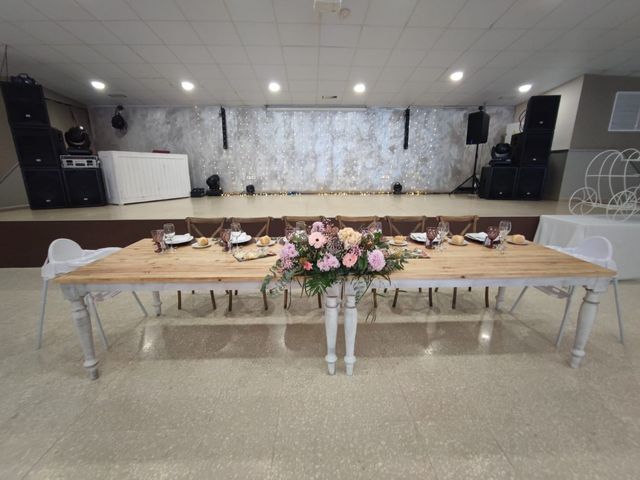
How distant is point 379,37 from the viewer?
3.82 meters

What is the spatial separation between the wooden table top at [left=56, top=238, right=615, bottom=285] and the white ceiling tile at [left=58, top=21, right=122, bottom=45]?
12.6 ft

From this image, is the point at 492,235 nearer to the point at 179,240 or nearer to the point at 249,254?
the point at 249,254

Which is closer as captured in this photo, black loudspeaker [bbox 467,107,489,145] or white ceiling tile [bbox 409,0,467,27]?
white ceiling tile [bbox 409,0,467,27]

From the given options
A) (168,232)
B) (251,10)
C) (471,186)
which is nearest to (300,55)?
(251,10)

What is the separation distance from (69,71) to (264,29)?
166 inches

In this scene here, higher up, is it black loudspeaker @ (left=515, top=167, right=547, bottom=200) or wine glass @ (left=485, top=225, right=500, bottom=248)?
black loudspeaker @ (left=515, top=167, right=547, bottom=200)

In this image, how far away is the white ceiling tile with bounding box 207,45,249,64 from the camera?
4.12 metres

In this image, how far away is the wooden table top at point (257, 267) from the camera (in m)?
1.35

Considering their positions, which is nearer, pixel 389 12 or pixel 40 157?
pixel 389 12

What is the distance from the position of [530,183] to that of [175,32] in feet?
23.9

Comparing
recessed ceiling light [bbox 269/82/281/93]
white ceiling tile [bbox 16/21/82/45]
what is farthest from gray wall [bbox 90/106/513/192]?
white ceiling tile [bbox 16/21/82/45]

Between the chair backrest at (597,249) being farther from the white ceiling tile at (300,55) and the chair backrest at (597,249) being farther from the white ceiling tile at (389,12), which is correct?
the white ceiling tile at (300,55)

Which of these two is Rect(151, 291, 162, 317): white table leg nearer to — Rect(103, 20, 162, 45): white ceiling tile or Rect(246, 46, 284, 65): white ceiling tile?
Rect(103, 20, 162, 45): white ceiling tile

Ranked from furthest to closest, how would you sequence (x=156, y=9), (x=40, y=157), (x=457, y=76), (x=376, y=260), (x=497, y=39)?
(x=457, y=76) < (x=40, y=157) < (x=497, y=39) < (x=156, y=9) < (x=376, y=260)
